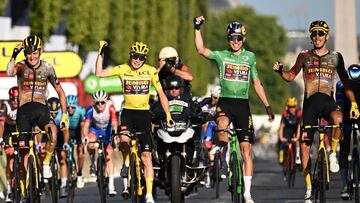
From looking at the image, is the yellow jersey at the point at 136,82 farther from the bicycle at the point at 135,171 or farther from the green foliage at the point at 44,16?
the green foliage at the point at 44,16

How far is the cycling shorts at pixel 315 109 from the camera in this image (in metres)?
16.9

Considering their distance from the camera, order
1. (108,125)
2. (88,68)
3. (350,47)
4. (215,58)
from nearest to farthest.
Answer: (215,58) → (108,125) → (88,68) → (350,47)

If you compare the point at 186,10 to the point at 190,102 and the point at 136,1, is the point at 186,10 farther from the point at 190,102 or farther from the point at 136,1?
the point at 190,102

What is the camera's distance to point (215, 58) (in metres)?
16.9

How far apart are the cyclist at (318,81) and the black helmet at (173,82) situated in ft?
5.09

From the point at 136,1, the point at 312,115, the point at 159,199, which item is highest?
the point at 136,1

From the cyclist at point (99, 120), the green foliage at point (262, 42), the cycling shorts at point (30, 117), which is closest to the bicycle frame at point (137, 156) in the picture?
the cycling shorts at point (30, 117)

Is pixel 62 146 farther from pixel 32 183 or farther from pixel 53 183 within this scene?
pixel 32 183

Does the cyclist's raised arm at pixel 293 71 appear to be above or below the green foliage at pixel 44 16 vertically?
below

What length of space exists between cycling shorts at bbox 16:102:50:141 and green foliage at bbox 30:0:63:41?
25.9m

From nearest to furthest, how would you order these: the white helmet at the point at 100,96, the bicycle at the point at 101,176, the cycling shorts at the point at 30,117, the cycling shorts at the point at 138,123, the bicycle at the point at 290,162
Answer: the cycling shorts at the point at 30,117, the cycling shorts at the point at 138,123, the bicycle at the point at 101,176, the white helmet at the point at 100,96, the bicycle at the point at 290,162

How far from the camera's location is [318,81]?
Result: 17.0 meters

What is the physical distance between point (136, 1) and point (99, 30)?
1045 centimetres

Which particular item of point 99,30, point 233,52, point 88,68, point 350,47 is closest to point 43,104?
point 233,52
